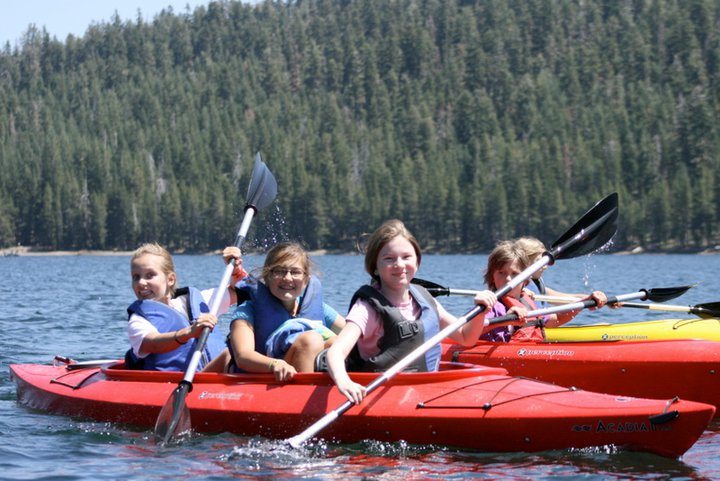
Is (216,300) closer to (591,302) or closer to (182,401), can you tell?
(182,401)

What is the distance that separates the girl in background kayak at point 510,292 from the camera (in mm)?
10008

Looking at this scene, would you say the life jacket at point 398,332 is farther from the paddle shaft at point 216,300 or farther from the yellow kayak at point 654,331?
the yellow kayak at point 654,331

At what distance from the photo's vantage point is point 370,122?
141m

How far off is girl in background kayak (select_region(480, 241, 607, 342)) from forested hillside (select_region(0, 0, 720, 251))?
77.4m

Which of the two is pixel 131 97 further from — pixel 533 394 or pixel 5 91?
pixel 533 394

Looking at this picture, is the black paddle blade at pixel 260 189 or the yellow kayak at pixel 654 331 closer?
the black paddle blade at pixel 260 189

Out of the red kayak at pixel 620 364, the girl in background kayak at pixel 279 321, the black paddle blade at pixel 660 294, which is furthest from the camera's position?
the black paddle blade at pixel 660 294

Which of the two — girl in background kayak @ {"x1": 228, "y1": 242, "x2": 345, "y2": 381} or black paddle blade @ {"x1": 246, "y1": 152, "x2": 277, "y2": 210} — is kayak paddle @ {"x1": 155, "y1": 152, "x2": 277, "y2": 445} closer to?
girl in background kayak @ {"x1": 228, "y1": 242, "x2": 345, "y2": 381}

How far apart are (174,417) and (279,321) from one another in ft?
3.27

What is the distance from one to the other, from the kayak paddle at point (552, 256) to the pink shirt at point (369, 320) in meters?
0.21

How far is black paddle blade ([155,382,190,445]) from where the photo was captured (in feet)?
26.3

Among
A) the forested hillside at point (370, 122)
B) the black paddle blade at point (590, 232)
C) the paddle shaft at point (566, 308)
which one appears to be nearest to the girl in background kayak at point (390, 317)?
the black paddle blade at point (590, 232)

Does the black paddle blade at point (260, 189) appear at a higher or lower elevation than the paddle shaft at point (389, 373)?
higher

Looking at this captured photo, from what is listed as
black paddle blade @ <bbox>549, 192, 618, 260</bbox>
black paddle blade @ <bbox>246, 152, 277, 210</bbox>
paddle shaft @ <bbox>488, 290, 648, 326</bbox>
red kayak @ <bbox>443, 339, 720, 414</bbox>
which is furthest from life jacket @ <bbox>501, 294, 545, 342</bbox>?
black paddle blade @ <bbox>246, 152, 277, 210</bbox>
